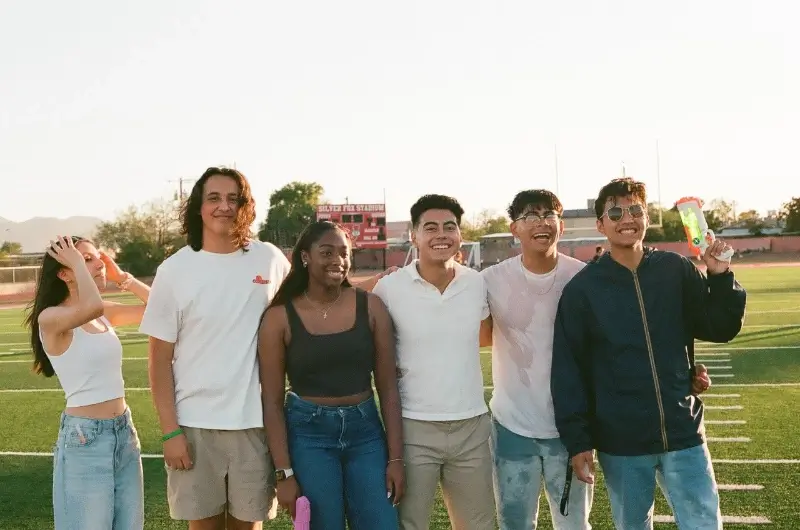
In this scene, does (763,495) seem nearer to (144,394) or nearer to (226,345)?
(226,345)

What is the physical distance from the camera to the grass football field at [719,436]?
15.3 ft

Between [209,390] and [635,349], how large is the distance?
5.55ft

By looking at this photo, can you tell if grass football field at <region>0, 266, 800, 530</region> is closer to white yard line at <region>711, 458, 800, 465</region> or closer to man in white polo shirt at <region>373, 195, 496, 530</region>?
white yard line at <region>711, 458, 800, 465</region>

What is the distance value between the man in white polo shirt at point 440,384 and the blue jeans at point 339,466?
205mm

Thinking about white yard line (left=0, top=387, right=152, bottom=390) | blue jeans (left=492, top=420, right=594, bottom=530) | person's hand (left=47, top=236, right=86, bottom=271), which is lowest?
white yard line (left=0, top=387, right=152, bottom=390)

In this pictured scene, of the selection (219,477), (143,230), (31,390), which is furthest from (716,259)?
(143,230)

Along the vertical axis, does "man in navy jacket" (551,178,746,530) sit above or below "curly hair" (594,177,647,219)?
below

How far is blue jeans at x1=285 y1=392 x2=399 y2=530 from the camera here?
2.95m

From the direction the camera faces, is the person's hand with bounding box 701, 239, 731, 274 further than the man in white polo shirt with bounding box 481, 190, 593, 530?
No

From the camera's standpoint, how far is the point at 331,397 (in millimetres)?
3008

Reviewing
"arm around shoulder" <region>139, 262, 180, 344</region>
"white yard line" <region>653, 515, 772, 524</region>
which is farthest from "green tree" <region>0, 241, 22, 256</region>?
"white yard line" <region>653, 515, 772, 524</region>

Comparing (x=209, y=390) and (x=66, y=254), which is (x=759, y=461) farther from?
(x=66, y=254)

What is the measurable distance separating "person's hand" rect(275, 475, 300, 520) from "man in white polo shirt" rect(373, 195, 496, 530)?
48 centimetres

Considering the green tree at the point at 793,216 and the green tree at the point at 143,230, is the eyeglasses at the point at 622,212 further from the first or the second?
the green tree at the point at 793,216
